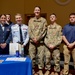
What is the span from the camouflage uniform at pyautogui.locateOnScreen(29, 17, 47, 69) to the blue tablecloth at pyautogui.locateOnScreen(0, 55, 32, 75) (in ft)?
4.55

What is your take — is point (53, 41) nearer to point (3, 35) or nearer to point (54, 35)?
point (54, 35)

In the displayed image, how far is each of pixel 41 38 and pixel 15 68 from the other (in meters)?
1.51

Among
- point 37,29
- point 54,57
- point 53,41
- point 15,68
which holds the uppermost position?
point 37,29

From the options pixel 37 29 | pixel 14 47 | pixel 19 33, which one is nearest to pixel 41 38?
pixel 37 29

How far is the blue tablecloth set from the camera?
269cm

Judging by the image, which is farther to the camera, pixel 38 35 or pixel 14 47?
pixel 38 35

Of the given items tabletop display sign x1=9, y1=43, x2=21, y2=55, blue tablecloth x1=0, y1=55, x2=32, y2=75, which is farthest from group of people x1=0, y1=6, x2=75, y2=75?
blue tablecloth x1=0, y1=55, x2=32, y2=75

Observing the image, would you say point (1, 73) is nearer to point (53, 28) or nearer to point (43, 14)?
point (53, 28)

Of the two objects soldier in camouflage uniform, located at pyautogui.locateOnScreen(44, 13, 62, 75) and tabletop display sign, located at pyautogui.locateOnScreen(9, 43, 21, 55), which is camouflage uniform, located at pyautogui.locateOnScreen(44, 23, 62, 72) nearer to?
soldier in camouflage uniform, located at pyautogui.locateOnScreen(44, 13, 62, 75)

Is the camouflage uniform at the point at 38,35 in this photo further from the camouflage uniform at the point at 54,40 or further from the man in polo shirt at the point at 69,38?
the man in polo shirt at the point at 69,38

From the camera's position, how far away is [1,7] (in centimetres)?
661

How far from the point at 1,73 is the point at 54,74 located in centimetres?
166

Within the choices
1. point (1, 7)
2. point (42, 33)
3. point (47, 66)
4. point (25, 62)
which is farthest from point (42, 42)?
point (1, 7)

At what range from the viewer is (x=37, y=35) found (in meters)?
4.11
